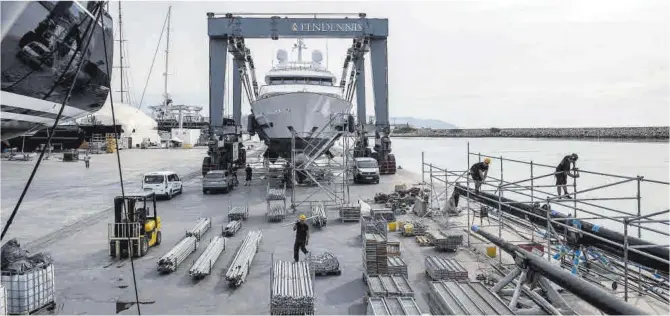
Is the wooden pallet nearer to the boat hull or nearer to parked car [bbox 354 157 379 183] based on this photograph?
the boat hull

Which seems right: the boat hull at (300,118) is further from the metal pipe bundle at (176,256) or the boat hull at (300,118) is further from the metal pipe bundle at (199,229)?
the metal pipe bundle at (176,256)

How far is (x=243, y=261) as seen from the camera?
998 cm

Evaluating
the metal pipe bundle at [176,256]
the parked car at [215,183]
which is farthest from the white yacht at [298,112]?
the metal pipe bundle at [176,256]

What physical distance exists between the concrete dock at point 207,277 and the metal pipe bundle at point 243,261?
7.1 inches

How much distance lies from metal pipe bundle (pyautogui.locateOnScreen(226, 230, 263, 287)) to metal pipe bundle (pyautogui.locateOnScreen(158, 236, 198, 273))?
1280 mm

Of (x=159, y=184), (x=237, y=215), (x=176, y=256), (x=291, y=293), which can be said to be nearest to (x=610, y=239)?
(x=291, y=293)

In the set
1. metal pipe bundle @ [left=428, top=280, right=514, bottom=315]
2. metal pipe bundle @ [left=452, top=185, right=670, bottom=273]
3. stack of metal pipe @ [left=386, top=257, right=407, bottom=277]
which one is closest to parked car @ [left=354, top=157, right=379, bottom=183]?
metal pipe bundle @ [left=452, top=185, right=670, bottom=273]

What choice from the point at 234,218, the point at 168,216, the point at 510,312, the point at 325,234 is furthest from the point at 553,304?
the point at 168,216

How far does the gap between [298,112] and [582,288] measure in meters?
18.2

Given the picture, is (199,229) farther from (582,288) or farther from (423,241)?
(582,288)

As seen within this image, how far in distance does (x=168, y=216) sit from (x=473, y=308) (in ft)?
44.4

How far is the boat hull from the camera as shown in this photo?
75.0 ft

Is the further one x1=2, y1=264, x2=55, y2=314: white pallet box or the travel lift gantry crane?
the travel lift gantry crane

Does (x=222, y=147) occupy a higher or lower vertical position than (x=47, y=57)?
lower
